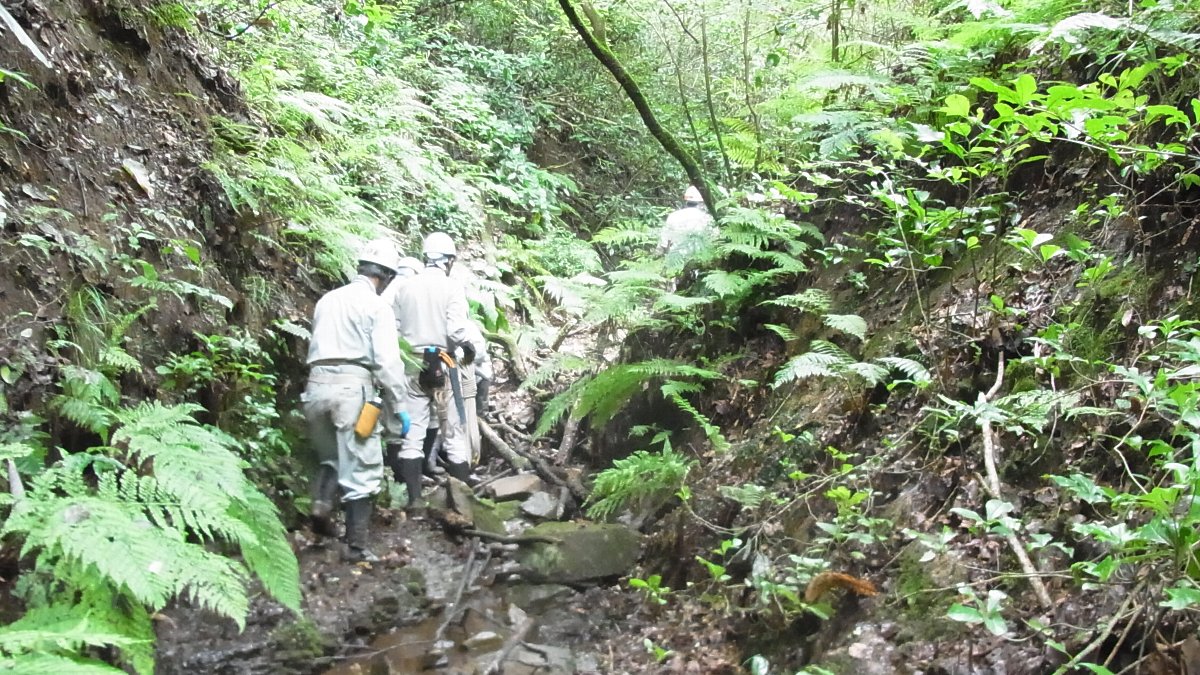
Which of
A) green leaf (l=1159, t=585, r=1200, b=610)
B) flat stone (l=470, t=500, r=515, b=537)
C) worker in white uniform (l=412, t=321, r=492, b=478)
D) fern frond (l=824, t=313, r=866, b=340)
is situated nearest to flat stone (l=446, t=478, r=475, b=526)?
flat stone (l=470, t=500, r=515, b=537)

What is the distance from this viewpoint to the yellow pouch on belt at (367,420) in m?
5.61

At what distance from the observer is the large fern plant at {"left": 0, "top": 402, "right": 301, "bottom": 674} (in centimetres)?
264

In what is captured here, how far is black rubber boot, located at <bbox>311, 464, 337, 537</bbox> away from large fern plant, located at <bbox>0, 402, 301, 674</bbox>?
2246 millimetres

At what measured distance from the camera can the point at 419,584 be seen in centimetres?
546

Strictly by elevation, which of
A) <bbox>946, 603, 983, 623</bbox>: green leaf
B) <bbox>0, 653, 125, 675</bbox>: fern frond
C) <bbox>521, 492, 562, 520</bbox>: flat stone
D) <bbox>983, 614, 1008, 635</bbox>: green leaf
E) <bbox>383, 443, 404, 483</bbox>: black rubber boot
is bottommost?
<bbox>521, 492, 562, 520</bbox>: flat stone

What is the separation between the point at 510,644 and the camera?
450 centimetres

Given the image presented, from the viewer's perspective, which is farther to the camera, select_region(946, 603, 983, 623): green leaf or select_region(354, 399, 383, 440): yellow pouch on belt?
select_region(354, 399, 383, 440): yellow pouch on belt

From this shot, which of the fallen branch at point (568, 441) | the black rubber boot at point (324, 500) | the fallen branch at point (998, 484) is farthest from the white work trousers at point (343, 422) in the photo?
the fallen branch at point (998, 484)

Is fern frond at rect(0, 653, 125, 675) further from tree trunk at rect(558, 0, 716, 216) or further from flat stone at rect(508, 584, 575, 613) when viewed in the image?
tree trunk at rect(558, 0, 716, 216)

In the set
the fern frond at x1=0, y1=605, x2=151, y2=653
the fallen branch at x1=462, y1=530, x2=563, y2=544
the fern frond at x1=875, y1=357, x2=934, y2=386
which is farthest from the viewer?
the fallen branch at x1=462, y1=530, x2=563, y2=544

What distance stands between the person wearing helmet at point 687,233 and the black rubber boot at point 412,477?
9.30 feet

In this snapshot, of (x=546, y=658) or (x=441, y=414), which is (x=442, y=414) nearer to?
(x=441, y=414)

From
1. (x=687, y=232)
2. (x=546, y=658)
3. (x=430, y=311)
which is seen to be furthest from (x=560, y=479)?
(x=546, y=658)

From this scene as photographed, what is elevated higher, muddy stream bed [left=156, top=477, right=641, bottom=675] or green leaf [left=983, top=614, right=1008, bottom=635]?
green leaf [left=983, top=614, right=1008, bottom=635]
